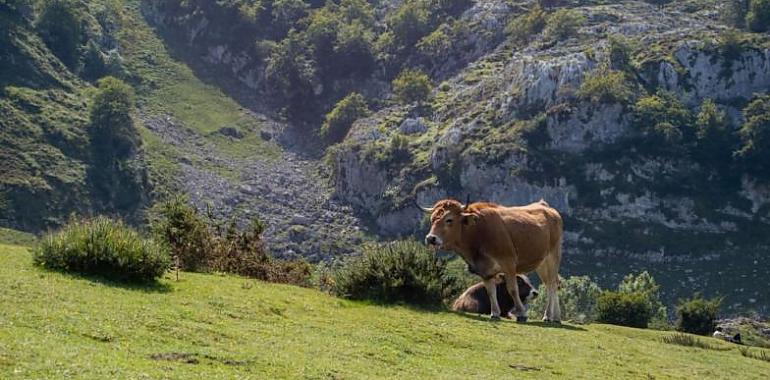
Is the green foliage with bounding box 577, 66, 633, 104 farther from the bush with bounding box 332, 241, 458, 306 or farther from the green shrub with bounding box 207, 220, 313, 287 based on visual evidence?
the bush with bounding box 332, 241, 458, 306

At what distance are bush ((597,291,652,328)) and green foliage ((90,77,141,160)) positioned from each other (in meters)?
89.9

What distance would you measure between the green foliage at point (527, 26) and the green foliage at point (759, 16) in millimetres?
30389

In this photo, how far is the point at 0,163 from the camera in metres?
98.9

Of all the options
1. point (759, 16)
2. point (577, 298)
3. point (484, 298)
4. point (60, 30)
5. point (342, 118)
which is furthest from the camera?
point (342, 118)

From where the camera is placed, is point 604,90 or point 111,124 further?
point 111,124

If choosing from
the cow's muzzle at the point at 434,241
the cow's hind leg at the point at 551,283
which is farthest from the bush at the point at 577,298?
the cow's muzzle at the point at 434,241

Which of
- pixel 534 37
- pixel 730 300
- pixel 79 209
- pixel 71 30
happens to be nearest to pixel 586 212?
pixel 730 300

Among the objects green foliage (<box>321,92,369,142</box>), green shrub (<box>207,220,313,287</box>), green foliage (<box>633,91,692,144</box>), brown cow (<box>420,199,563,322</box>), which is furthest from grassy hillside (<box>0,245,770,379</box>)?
green foliage (<box>321,92,369,142</box>)

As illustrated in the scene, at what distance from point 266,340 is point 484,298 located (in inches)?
452

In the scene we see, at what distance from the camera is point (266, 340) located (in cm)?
1427

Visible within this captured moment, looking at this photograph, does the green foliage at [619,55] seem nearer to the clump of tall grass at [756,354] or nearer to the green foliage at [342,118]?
the green foliage at [342,118]

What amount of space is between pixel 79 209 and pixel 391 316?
87.5 metres

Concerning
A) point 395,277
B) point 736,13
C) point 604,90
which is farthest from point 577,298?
point 736,13

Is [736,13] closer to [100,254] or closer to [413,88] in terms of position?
[413,88]
